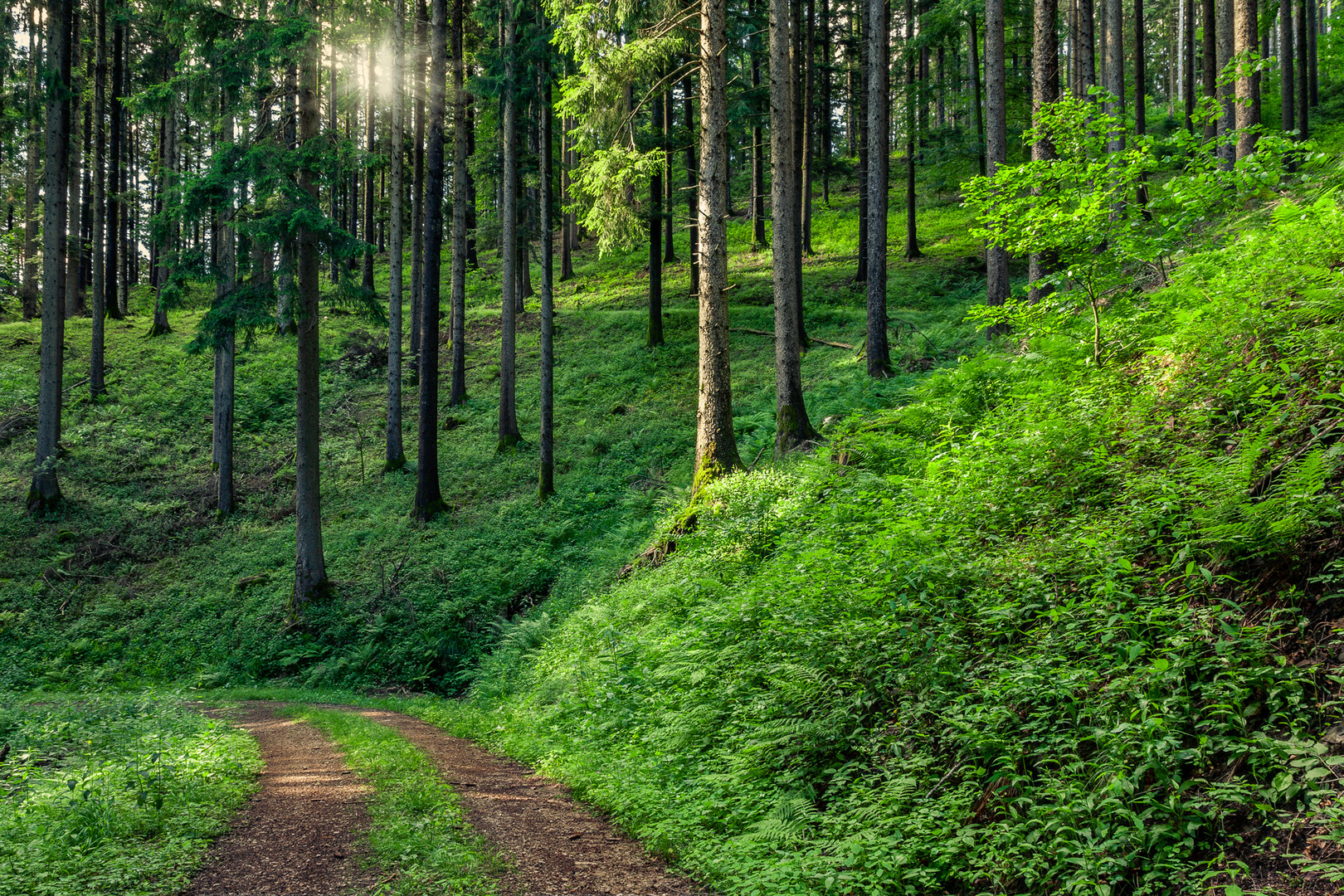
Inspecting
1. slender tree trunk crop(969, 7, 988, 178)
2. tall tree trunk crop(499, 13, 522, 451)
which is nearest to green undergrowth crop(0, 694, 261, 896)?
tall tree trunk crop(499, 13, 522, 451)

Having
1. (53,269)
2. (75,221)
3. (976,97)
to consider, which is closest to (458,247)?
(53,269)

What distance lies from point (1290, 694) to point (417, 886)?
15.8 ft

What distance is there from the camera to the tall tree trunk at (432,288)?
1736cm

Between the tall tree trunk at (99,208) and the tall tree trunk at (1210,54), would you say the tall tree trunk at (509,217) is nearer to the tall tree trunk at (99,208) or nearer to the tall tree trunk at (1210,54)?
the tall tree trunk at (99,208)

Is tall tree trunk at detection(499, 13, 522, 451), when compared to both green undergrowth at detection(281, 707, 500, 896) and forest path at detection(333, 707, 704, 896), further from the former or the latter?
forest path at detection(333, 707, 704, 896)

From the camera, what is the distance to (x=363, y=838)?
5.21m

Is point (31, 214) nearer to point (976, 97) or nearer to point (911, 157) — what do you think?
point (911, 157)

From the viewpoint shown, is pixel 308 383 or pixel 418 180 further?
pixel 418 180

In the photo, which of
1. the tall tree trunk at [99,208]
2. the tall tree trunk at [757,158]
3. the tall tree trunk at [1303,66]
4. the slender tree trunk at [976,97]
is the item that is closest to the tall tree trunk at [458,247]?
the tall tree trunk at [757,158]

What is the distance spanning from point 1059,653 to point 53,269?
22.4 metres

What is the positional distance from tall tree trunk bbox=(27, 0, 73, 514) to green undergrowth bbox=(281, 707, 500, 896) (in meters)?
15.9

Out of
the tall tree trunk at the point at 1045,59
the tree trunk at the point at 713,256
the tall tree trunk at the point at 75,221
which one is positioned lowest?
the tree trunk at the point at 713,256

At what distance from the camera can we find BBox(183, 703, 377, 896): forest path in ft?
14.8

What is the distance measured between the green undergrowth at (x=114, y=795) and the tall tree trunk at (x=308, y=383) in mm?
6484
